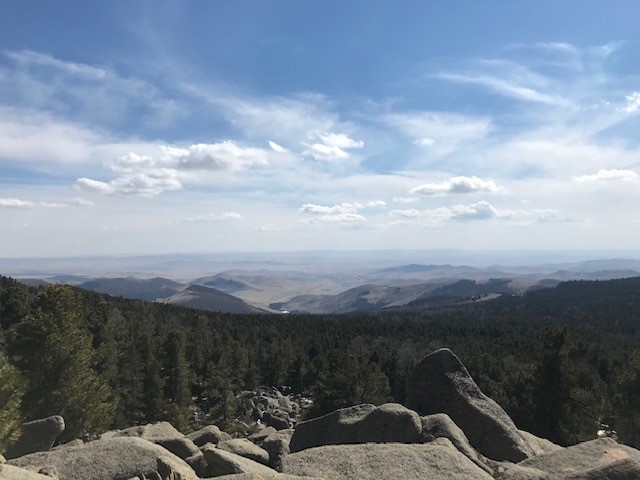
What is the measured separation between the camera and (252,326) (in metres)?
154

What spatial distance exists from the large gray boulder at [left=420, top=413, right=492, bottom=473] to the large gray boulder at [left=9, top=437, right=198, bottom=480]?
31.2 feet

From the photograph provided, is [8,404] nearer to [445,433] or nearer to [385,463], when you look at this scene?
[385,463]

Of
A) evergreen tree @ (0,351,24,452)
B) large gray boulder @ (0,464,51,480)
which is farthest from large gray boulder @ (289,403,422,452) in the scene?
evergreen tree @ (0,351,24,452)

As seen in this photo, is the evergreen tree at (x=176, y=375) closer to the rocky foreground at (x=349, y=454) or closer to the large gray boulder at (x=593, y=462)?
the rocky foreground at (x=349, y=454)

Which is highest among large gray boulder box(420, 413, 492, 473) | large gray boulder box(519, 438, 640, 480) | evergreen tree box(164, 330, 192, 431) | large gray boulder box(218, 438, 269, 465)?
large gray boulder box(519, 438, 640, 480)

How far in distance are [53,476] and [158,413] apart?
4877cm

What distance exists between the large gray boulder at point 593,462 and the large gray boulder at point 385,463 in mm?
3193

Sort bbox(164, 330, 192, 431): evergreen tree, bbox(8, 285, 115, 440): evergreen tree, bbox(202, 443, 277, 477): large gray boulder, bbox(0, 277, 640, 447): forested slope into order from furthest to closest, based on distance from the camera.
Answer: bbox(164, 330, 192, 431): evergreen tree → bbox(0, 277, 640, 447): forested slope → bbox(8, 285, 115, 440): evergreen tree → bbox(202, 443, 277, 477): large gray boulder

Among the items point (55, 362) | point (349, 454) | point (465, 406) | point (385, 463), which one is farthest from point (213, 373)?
point (385, 463)

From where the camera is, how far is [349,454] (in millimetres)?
13484

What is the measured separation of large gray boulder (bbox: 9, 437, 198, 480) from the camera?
13156 millimetres

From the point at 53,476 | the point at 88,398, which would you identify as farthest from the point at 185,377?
the point at 53,476

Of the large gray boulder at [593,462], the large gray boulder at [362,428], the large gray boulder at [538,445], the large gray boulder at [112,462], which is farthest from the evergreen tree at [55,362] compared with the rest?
the large gray boulder at [593,462]

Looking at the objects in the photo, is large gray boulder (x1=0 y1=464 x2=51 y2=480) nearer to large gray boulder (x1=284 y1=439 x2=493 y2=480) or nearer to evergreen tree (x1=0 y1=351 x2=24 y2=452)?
large gray boulder (x1=284 y1=439 x2=493 y2=480)
